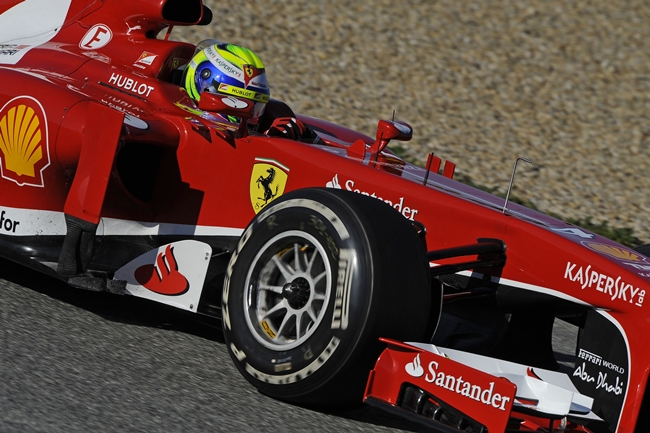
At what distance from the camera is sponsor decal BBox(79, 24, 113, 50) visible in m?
5.86

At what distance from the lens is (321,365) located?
3.77m

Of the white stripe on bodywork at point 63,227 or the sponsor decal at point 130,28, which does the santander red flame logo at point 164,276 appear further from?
the sponsor decal at point 130,28

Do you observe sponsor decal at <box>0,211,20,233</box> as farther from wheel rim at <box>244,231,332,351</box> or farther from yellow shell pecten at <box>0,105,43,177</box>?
wheel rim at <box>244,231,332,351</box>

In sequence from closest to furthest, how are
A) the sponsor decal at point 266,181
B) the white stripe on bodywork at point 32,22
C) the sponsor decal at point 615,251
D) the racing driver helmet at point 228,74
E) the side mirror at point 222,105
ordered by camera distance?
the sponsor decal at point 615,251 → the side mirror at point 222,105 → the sponsor decal at point 266,181 → the racing driver helmet at point 228,74 → the white stripe on bodywork at point 32,22

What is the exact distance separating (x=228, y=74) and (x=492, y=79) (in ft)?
22.9

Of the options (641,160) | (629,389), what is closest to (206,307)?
(629,389)

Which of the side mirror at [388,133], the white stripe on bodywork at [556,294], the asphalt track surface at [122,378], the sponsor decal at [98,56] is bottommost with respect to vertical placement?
the asphalt track surface at [122,378]

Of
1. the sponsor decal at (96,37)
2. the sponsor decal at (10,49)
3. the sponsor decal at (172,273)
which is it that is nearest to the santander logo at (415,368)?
the sponsor decal at (172,273)

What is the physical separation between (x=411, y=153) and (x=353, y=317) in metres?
6.33

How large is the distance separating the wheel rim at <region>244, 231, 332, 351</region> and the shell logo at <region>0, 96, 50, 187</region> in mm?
1497

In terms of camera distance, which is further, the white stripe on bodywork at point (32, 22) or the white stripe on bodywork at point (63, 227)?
the white stripe on bodywork at point (32, 22)

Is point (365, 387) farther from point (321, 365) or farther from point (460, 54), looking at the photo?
point (460, 54)

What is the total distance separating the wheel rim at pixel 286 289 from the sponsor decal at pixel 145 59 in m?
1.93

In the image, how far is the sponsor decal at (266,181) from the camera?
4.68 metres
